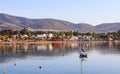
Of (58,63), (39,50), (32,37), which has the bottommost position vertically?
(39,50)

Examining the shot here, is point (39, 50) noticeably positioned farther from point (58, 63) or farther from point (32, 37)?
point (32, 37)

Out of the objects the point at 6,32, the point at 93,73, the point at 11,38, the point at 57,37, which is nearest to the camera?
Answer: the point at 93,73

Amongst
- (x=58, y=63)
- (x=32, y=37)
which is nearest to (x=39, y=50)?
(x=58, y=63)

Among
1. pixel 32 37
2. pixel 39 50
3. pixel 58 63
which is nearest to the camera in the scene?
pixel 58 63

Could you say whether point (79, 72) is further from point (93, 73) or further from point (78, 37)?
point (78, 37)

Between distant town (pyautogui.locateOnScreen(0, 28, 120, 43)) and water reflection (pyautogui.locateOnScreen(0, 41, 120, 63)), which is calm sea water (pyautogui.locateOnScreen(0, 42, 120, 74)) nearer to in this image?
water reflection (pyautogui.locateOnScreen(0, 41, 120, 63))

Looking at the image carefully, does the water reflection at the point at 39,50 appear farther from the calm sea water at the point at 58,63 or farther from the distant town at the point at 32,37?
the distant town at the point at 32,37

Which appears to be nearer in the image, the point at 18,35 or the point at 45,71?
the point at 45,71

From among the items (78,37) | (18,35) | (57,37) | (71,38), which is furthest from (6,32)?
(78,37)

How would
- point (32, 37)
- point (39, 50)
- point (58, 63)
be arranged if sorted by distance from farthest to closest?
point (32, 37) → point (39, 50) → point (58, 63)

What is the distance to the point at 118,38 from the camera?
175 meters

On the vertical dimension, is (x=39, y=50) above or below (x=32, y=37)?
below

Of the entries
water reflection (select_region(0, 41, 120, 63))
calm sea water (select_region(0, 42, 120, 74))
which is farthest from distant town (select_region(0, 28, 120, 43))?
calm sea water (select_region(0, 42, 120, 74))

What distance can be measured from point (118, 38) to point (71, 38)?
24.9 metres
